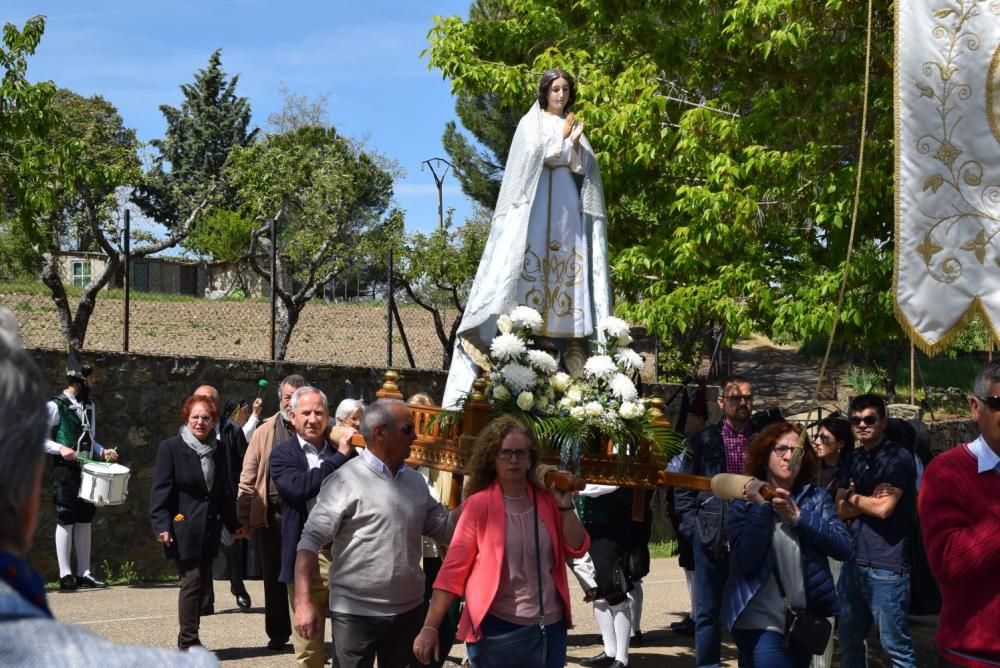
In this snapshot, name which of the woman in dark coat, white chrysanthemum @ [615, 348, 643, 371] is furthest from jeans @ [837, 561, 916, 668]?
the woman in dark coat

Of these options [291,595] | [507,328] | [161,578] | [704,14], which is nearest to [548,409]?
[507,328]

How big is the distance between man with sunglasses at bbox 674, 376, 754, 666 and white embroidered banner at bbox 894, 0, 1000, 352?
1.30 metres

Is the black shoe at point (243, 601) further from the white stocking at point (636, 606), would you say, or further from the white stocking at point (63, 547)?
the white stocking at point (636, 606)

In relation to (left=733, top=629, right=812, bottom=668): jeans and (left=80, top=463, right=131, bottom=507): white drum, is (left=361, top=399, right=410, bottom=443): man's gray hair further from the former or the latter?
(left=80, top=463, right=131, bottom=507): white drum

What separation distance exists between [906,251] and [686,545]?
3.58 m

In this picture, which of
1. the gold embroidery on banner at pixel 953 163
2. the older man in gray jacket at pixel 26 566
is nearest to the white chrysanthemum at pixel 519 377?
the gold embroidery on banner at pixel 953 163

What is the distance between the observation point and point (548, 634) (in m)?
5.50

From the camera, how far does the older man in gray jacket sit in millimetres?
1453

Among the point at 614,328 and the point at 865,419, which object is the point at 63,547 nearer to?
the point at 614,328

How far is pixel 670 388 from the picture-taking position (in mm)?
17312

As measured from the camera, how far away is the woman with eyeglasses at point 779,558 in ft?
19.3

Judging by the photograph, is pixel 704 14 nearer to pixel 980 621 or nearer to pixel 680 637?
pixel 680 637

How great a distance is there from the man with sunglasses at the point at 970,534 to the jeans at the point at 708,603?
2.47 m

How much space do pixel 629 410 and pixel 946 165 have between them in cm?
197
